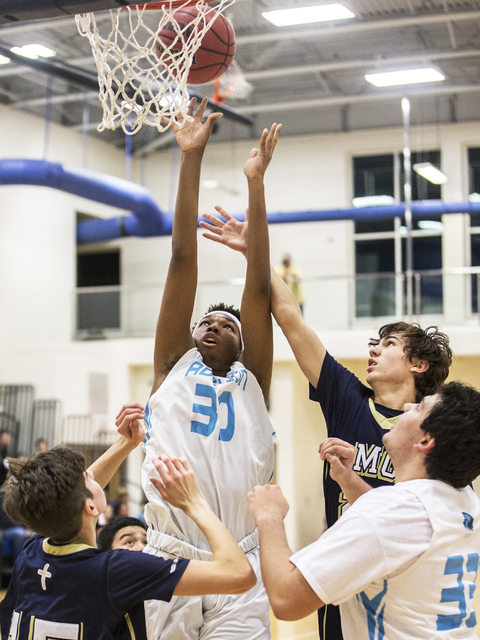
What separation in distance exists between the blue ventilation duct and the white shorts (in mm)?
9065

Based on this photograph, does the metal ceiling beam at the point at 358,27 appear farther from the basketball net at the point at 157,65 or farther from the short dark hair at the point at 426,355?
the short dark hair at the point at 426,355

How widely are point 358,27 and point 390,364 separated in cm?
950

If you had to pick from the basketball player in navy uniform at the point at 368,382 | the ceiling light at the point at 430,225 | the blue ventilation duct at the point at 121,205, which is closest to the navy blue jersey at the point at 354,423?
the basketball player in navy uniform at the point at 368,382

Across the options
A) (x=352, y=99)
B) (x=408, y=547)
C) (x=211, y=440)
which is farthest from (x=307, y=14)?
(x=408, y=547)

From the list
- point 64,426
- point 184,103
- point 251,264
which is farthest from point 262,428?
point 64,426

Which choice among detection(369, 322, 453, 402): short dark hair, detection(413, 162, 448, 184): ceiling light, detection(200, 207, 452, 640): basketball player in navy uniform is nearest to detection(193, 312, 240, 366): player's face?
detection(200, 207, 452, 640): basketball player in navy uniform

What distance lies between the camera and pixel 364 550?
2006 millimetres

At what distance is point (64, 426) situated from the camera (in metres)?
13.0

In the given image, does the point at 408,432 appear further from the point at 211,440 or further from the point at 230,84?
the point at 230,84

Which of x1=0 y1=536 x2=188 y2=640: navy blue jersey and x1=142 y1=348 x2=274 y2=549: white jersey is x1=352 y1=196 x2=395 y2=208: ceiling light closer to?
x1=142 y1=348 x2=274 y2=549: white jersey

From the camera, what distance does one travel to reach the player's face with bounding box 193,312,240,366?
10.1 ft

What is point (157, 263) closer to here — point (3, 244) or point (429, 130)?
point (3, 244)

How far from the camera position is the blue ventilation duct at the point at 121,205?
10977 mm

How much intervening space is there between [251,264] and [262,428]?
0.65 m
